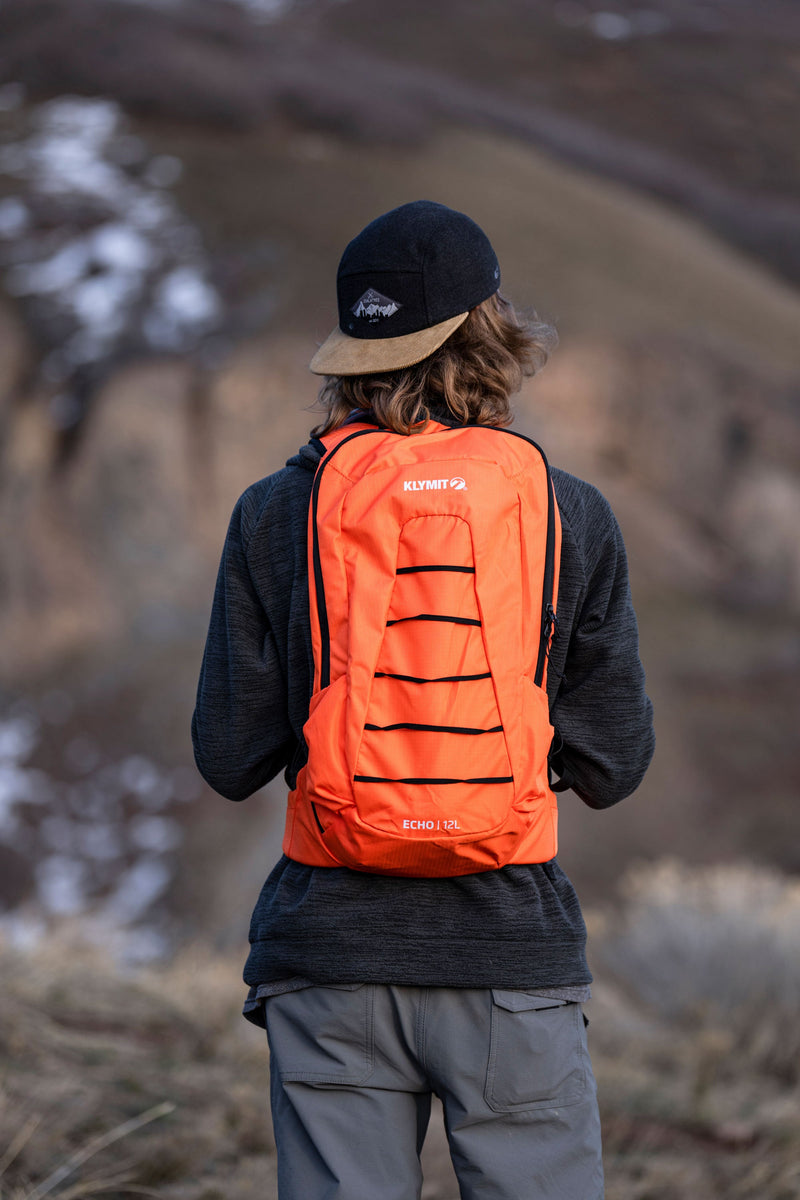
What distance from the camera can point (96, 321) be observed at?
15219mm

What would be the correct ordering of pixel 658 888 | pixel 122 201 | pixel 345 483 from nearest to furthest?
pixel 345 483 < pixel 658 888 < pixel 122 201

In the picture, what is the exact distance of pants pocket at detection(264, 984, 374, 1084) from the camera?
1.66 m

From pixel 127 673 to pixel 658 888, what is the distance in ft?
25.7

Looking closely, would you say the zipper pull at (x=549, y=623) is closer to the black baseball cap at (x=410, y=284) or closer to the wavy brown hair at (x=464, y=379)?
the wavy brown hair at (x=464, y=379)

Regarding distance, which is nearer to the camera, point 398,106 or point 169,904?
point 169,904

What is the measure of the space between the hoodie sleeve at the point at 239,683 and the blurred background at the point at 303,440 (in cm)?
239

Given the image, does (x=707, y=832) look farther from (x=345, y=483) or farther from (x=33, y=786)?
(x=345, y=483)

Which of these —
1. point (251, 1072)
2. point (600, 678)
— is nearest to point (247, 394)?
point (251, 1072)

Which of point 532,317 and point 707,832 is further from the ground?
point 532,317

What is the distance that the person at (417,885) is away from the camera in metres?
1.64

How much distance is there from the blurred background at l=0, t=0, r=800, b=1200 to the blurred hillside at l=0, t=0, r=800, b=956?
0.14ft

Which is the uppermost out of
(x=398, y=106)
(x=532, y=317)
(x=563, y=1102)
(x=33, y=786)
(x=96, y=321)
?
(x=532, y=317)

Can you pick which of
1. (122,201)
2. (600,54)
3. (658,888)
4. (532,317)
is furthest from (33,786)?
(600,54)

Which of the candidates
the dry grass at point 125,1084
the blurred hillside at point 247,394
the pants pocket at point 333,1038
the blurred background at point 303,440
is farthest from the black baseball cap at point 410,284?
the blurred hillside at point 247,394
